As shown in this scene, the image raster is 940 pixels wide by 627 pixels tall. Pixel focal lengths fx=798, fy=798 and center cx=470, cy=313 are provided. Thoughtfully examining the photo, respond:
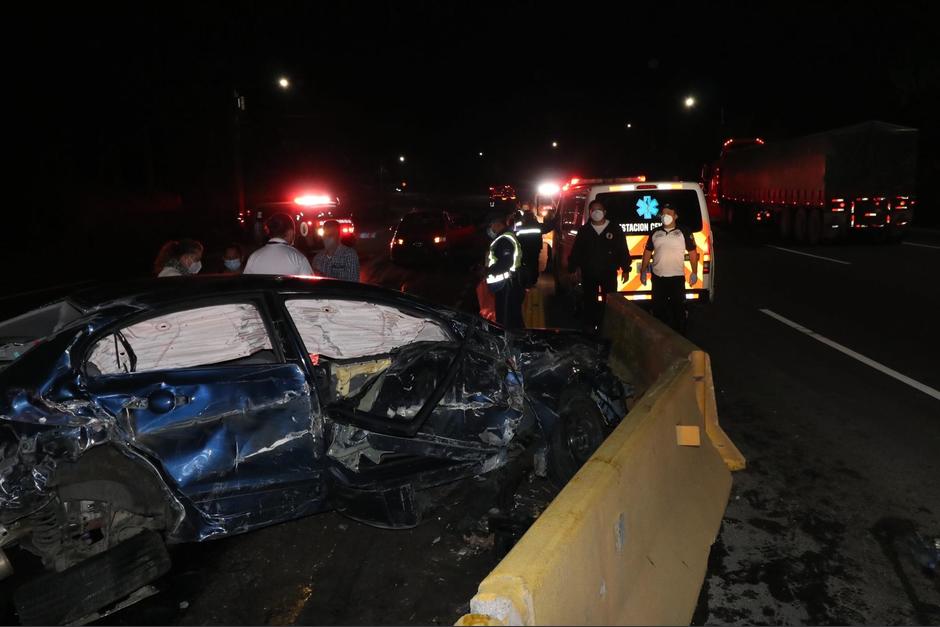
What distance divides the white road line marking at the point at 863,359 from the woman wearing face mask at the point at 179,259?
6922mm

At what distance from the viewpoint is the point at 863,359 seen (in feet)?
30.5

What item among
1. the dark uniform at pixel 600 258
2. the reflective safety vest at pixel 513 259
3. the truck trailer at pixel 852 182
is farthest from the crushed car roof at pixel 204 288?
the truck trailer at pixel 852 182

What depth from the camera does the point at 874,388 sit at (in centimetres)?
805

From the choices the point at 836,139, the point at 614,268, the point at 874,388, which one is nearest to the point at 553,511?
the point at 874,388

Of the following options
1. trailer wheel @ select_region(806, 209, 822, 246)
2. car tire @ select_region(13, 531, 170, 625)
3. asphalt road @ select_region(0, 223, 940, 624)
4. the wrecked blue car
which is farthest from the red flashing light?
car tire @ select_region(13, 531, 170, 625)

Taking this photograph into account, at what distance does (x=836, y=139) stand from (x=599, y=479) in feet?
84.5

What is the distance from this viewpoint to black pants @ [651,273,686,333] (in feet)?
31.3

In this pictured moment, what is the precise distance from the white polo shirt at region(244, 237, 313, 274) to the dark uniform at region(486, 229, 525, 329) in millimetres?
3149

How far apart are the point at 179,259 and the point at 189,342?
1900 millimetres

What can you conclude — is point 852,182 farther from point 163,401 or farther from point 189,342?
point 163,401

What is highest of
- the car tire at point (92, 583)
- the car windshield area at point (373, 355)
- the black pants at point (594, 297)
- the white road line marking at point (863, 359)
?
the car windshield area at point (373, 355)

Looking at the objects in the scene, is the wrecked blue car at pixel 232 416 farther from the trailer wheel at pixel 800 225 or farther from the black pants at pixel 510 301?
the trailer wheel at pixel 800 225

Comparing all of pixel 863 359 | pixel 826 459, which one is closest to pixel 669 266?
pixel 863 359

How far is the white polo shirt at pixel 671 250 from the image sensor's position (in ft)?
30.9
